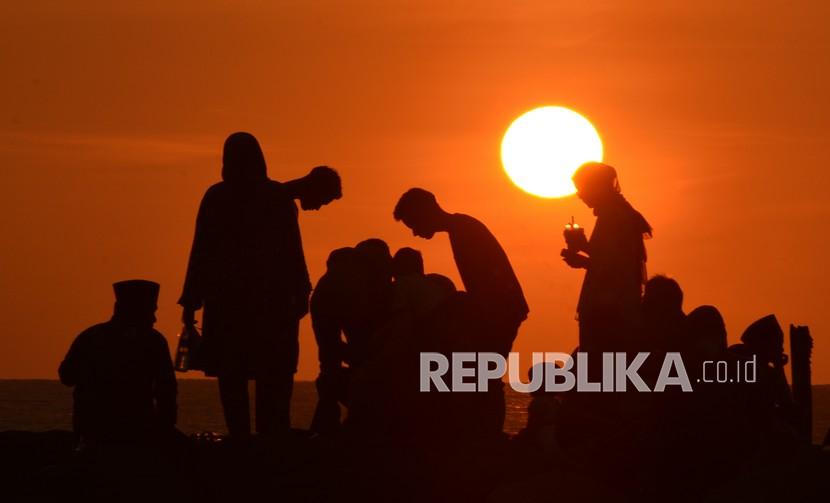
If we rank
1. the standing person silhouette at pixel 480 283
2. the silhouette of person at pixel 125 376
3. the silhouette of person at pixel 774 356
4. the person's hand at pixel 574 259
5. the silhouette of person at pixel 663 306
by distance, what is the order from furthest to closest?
1. the silhouette of person at pixel 774 356
2. the person's hand at pixel 574 259
3. the silhouette of person at pixel 663 306
4. the standing person silhouette at pixel 480 283
5. the silhouette of person at pixel 125 376

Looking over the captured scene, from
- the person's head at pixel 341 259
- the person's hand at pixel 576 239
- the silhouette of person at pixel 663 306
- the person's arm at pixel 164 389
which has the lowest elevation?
the person's arm at pixel 164 389

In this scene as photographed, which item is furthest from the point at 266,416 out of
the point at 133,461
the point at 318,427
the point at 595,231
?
the point at 595,231

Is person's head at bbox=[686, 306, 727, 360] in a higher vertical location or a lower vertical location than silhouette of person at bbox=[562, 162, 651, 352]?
lower

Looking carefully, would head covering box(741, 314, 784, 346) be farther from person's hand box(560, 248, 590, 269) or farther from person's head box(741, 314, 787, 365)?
person's hand box(560, 248, 590, 269)

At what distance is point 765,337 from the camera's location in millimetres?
14711

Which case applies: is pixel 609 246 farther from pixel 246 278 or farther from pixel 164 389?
pixel 164 389

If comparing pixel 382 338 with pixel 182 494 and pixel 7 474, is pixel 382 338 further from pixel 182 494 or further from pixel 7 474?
pixel 7 474

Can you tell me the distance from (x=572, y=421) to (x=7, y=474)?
3945 millimetres

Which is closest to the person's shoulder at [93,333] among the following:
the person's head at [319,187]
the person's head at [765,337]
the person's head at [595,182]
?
the person's head at [319,187]

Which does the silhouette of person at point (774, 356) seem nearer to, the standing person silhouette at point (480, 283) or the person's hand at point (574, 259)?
the person's hand at point (574, 259)

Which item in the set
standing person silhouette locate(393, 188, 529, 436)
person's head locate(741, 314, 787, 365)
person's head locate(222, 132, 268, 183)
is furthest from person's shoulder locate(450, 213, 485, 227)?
person's head locate(741, 314, 787, 365)

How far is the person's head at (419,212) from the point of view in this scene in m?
12.1

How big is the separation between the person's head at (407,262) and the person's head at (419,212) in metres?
1.80

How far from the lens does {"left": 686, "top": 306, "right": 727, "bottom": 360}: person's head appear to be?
12375mm
